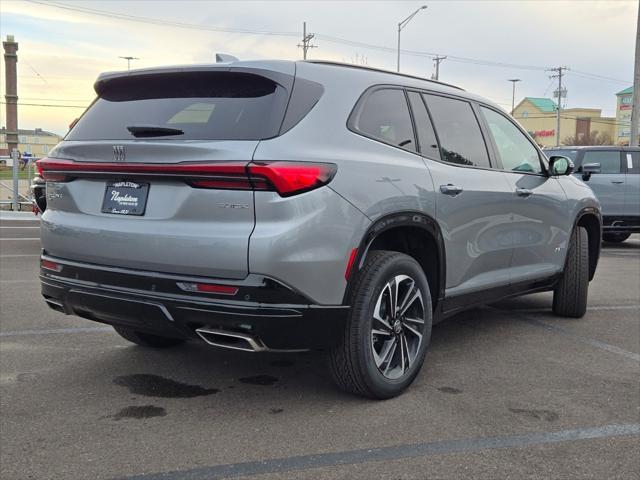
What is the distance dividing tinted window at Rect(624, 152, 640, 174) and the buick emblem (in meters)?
11.1

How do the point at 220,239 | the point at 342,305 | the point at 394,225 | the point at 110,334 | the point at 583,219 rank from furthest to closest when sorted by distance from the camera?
1. the point at 583,219
2. the point at 110,334
3. the point at 394,225
4. the point at 342,305
5. the point at 220,239

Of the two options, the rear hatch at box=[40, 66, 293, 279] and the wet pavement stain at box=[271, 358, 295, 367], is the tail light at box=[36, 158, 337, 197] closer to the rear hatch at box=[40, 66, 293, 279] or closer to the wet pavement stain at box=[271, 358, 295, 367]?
the rear hatch at box=[40, 66, 293, 279]

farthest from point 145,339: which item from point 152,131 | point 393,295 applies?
point 393,295

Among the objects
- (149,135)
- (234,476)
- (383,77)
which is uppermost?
(383,77)

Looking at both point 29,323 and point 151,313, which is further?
point 29,323

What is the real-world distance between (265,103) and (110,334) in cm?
271

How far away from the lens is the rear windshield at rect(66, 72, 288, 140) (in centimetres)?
328

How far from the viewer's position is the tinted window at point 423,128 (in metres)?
4.12

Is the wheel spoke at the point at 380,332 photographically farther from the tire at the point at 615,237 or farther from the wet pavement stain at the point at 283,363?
the tire at the point at 615,237

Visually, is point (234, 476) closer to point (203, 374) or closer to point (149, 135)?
point (203, 374)

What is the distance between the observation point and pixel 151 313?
10.8 ft

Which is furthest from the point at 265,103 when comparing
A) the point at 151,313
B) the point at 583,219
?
the point at 583,219

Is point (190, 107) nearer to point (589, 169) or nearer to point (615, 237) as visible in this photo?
point (589, 169)

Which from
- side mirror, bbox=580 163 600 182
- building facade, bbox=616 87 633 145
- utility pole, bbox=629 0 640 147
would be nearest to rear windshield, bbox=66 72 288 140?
side mirror, bbox=580 163 600 182
